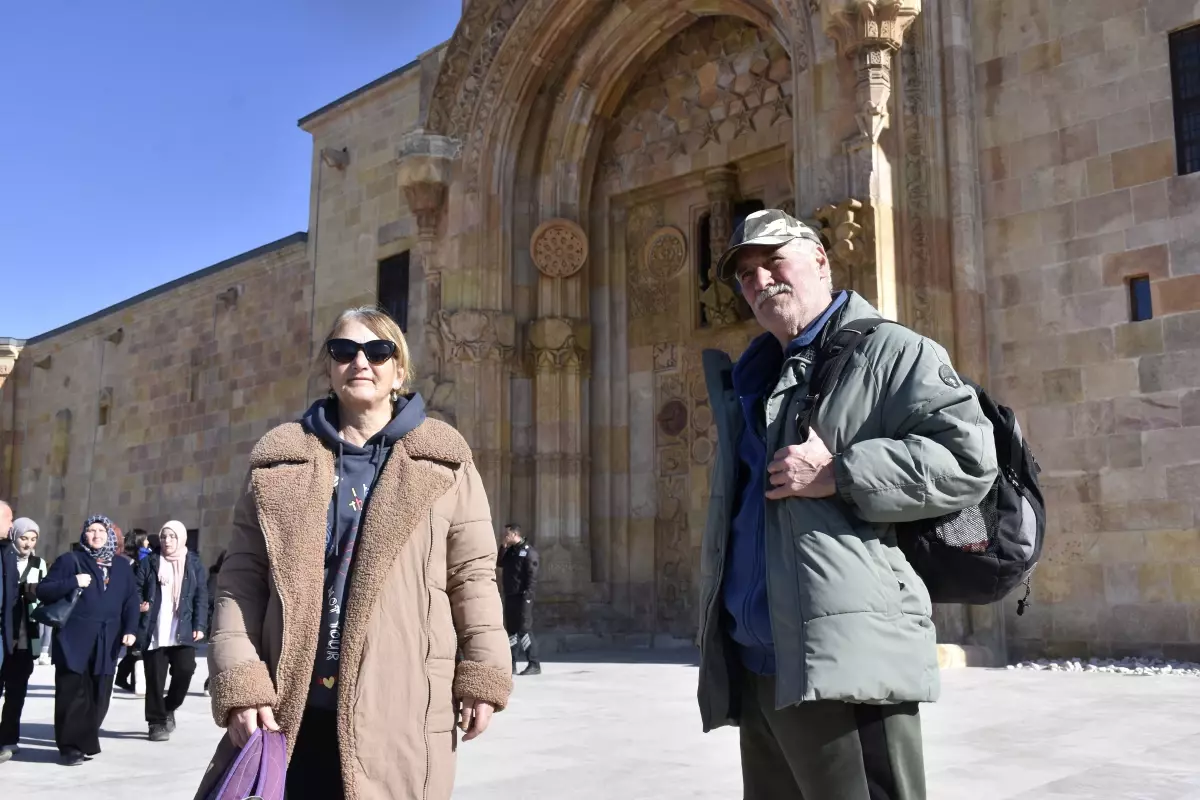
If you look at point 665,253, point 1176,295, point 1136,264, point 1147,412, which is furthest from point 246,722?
point 665,253

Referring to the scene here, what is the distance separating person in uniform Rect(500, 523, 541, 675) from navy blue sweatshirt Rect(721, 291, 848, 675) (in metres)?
8.70

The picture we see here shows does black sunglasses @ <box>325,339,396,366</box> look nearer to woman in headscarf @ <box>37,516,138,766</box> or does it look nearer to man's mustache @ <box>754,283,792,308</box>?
man's mustache @ <box>754,283,792,308</box>

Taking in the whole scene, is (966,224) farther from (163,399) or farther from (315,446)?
(163,399)

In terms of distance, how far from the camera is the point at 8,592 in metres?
6.93

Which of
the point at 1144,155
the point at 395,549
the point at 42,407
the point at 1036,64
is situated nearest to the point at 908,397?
the point at 395,549

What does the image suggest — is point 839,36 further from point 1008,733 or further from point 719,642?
point 719,642

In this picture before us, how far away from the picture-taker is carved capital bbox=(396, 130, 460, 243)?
15.3 m

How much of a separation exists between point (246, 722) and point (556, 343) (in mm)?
12209

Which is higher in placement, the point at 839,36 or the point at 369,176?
the point at 369,176

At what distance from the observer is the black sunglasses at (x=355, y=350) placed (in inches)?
118

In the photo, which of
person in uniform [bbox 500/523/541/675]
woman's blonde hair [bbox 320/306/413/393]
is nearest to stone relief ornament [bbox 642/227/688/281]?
person in uniform [bbox 500/523/541/675]

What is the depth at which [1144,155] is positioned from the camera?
10.3 m

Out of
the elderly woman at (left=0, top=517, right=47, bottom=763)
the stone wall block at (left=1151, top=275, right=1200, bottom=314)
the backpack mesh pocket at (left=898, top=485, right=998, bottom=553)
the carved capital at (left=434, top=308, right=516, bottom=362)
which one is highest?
the carved capital at (left=434, top=308, right=516, bottom=362)

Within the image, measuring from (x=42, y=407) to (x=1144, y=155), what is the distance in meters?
24.9
